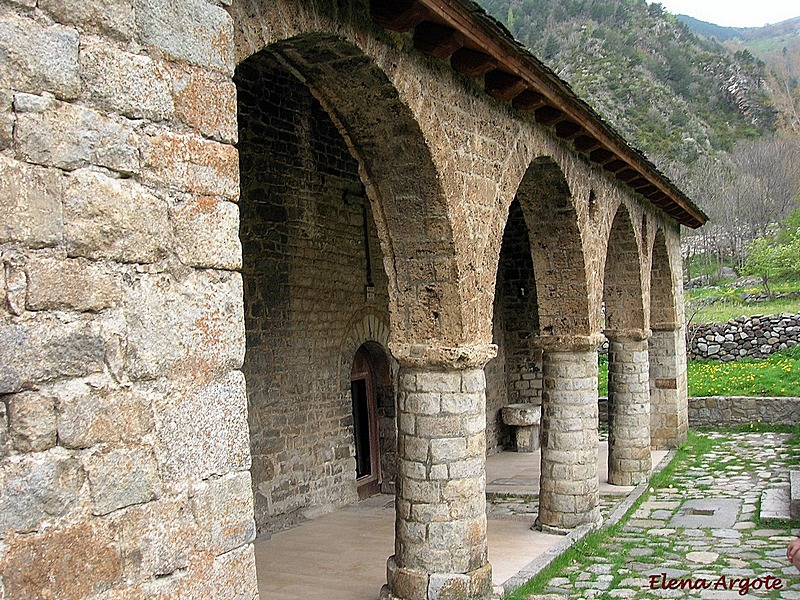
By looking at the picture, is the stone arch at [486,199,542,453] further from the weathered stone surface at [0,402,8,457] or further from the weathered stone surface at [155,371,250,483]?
the weathered stone surface at [0,402,8,457]

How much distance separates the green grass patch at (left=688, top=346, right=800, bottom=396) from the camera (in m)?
18.2

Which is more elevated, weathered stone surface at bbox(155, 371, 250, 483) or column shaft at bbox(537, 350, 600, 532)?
weathered stone surface at bbox(155, 371, 250, 483)

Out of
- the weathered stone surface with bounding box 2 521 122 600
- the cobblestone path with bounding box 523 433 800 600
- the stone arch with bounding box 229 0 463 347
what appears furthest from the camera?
the cobblestone path with bounding box 523 433 800 600

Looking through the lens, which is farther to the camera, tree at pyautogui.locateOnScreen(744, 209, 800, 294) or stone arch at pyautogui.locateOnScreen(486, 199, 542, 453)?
tree at pyautogui.locateOnScreen(744, 209, 800, 294)

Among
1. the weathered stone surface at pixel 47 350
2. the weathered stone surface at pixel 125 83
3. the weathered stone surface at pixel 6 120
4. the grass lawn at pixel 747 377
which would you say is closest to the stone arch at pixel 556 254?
the weathered stone surface at pixel 125 83

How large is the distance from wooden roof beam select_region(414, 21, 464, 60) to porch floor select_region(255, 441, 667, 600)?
14.3ft

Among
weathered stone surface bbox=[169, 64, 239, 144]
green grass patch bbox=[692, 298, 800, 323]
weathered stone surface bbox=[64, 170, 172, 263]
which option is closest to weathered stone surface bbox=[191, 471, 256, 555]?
weathered stone surface bbox=[64, 170, 172, 263]

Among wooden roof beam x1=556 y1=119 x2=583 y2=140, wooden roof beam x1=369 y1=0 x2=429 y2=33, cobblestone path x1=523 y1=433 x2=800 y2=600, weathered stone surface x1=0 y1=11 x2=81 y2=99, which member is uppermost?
wooden roof beam x1=556 y1=119 x2=583 y2=140

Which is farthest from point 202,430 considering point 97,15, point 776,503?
point 776,503

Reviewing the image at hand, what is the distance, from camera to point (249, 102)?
8.52m

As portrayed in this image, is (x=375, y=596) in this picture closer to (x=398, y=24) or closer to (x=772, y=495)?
(x=398, y=24)

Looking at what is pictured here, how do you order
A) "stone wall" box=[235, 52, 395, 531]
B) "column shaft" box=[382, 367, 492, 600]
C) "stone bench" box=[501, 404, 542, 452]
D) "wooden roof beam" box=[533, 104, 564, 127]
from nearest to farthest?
"column shaft" box=[382, 367, 492, 600], "wooden roof beam" box=[533, 104, 564, 127], "stone wall" box=[235, 52, 395, 531], "stone bench" box=[501, 404, 542, 452]

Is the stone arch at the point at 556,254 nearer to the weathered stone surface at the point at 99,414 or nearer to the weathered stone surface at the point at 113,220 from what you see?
the weathered stone surface at the point at 113,220

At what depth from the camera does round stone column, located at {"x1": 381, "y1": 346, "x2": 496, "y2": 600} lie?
5.90 metres
